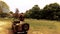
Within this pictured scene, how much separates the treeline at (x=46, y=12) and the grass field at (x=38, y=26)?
125 millimetres

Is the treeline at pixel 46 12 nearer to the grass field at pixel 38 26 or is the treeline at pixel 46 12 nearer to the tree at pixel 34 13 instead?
the tree at pixel 34 13

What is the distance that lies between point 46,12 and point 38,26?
457 mm

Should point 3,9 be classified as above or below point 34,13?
above

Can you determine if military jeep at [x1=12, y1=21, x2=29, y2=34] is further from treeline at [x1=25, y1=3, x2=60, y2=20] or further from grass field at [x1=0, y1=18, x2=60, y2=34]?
treeline at [x1=25, y1=3, x2=60, y2=20]

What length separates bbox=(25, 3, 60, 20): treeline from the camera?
181 inches

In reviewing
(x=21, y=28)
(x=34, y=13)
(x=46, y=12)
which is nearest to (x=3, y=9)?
(x=34, y=13)

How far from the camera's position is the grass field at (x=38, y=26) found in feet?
14.0

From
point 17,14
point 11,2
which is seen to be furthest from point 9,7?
point 17,14

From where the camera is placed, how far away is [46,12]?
4633mm

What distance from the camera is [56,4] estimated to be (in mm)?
4691

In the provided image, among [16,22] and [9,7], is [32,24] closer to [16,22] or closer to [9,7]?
[16,22]

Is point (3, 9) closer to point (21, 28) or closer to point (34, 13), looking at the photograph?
point (34, 13)

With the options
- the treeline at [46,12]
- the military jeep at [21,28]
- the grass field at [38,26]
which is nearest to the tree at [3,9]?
the grass field at [38,26]

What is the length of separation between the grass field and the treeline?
0.13 metres
